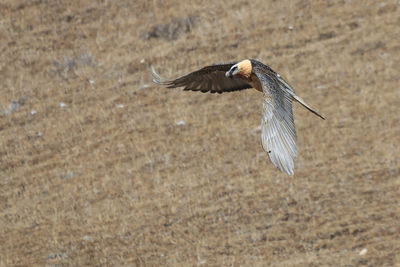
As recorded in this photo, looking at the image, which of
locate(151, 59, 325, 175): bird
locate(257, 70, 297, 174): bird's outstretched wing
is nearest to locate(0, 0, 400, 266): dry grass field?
locate(151, 59, 325, 175): bird

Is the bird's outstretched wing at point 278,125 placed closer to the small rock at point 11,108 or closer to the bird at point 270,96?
the bird at point 270,96

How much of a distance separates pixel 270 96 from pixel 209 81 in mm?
1407

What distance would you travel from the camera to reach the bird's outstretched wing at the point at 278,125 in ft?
15.6

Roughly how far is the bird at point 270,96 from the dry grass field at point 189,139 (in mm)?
4818

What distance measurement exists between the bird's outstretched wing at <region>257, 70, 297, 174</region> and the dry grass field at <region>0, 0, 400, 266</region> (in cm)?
578

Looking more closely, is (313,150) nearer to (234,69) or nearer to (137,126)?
(137,126)

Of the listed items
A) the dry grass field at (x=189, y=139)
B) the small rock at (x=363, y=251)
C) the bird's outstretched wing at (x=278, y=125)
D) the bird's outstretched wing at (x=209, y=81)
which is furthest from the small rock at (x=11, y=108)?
the bird's outstretched wing at (x=278, y=125)

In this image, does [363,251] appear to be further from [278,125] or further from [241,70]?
[278,125]

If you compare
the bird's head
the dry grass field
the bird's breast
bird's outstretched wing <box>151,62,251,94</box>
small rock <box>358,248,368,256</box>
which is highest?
the bird's head

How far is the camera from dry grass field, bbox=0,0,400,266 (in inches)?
448

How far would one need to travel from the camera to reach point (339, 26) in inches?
546

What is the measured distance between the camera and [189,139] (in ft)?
41.0

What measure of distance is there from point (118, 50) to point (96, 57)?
0.44 metres

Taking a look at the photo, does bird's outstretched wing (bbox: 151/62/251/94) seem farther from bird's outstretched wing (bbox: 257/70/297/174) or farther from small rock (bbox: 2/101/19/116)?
Answer: small rock (bbox: 2/101/19/116)
